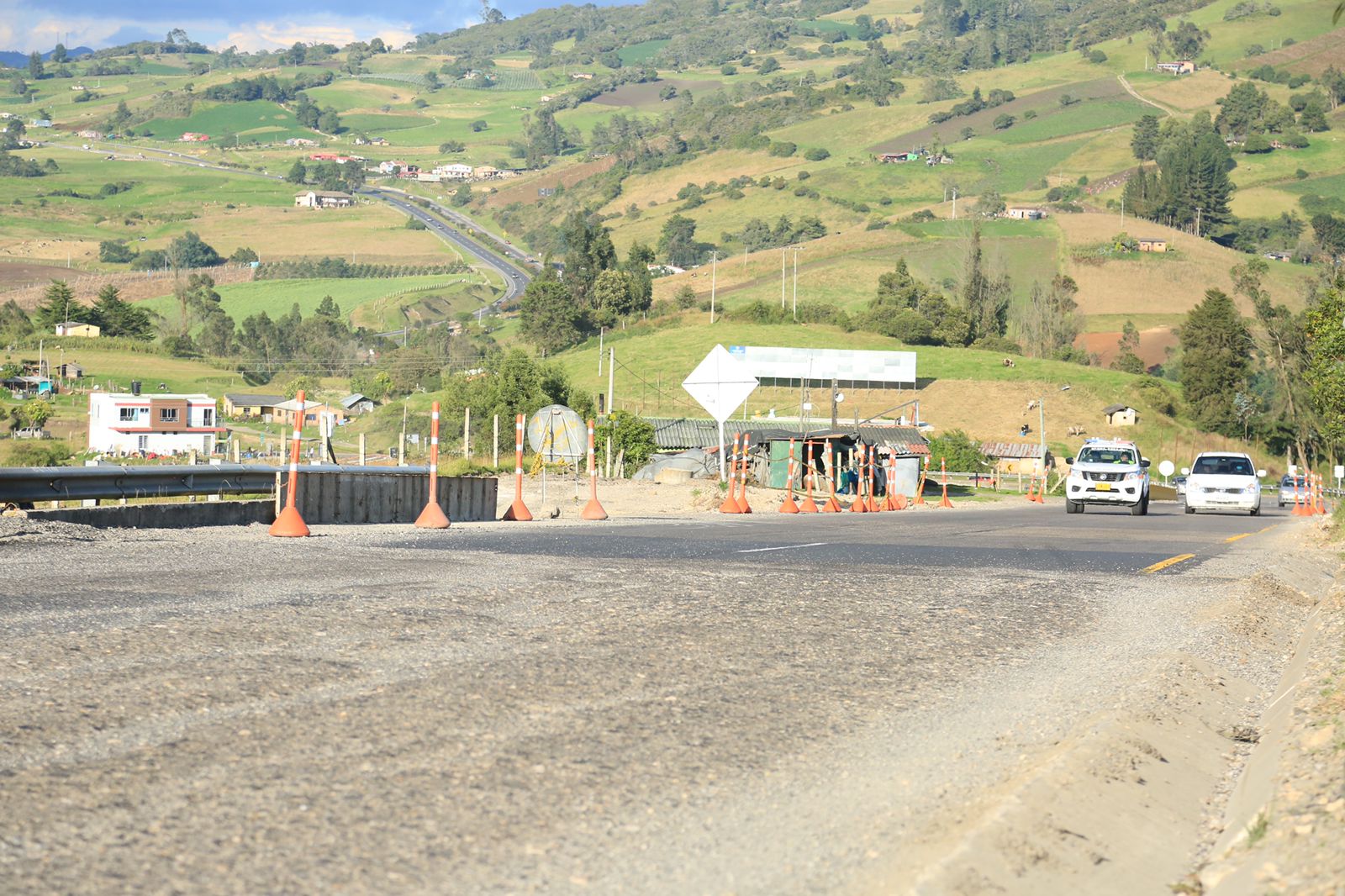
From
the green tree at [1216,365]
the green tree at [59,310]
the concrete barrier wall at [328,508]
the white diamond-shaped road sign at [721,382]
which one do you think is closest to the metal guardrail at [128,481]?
the concrete barrier wall at [328,508]

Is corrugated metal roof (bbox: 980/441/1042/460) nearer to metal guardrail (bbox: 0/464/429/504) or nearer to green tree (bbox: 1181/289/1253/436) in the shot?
green tree (bbox: 1181/289/1253/436)

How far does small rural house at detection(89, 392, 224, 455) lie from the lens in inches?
3068

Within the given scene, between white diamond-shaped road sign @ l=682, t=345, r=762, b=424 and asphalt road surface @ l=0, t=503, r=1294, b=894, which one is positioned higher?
white diamond-shaped road sign @ l=682, t=345, r=762, b=424

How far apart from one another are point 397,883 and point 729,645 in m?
4.59

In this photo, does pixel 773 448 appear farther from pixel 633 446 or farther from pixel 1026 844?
pixel 1026 844

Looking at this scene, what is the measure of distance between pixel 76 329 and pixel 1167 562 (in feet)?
426

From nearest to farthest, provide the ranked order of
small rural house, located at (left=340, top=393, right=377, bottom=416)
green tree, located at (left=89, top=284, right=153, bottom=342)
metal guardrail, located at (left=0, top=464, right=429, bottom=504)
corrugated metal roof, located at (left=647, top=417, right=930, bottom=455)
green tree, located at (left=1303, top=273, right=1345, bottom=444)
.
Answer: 1. metal guardrail, located at (left=0, top=464, right=429, bottom=504)
2. green tree, located at (left=1303, top=273, right=1345, bottom=444)
3. corrugated metal roof, located at (left=647, top=417, right=930, bottom=455)
4. small rural house, located at (left=340, top=393, right=377, bottom=416)
5. green tree, located at (left=89, top=284, right=153, bottom=342)

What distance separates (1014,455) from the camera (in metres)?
110

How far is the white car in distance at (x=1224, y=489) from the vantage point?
39.4 m

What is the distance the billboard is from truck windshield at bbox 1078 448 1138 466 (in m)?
80.1

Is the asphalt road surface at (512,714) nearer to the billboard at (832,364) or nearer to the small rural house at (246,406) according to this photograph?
the small rural house at (246,406)

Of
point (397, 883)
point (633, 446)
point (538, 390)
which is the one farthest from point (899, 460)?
point (397, 883)

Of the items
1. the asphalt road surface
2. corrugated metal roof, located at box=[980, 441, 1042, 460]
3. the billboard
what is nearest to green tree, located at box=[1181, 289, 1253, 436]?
corrugated metal roof, located at box=[980, 441, 1042, 460]

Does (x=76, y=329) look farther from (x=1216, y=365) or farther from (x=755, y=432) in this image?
(x=1216, y=365)
